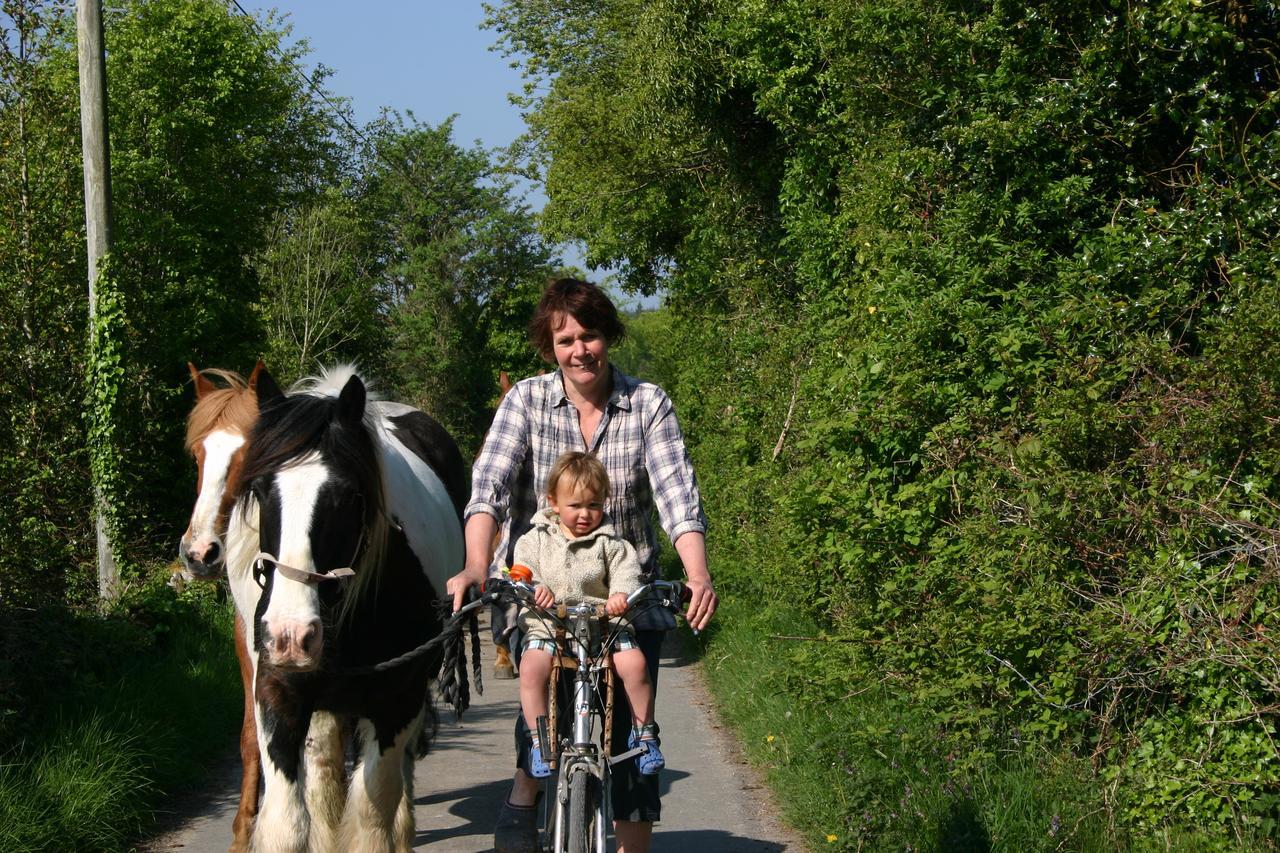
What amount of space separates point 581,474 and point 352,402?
3.26 ft

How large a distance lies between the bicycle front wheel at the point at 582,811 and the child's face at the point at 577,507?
2.54ft

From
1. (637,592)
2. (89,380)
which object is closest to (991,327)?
(637,592)

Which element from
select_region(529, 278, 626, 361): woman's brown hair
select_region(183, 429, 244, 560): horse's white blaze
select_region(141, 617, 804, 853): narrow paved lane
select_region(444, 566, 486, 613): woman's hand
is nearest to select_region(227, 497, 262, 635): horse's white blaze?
select_region(183, 429, 244, 560): horse's white blaze

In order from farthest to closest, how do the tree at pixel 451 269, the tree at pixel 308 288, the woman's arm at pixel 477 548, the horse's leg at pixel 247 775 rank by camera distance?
the tree at pixel 451 269, the tree at pixel 308 288, the horse's leg at pixel 247 775, the woman's arm at pixel 477 548

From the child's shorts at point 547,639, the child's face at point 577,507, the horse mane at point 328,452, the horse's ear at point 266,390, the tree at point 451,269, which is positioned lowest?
the child's shorts at point 547,639

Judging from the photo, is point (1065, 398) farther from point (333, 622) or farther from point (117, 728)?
point (117, 728)

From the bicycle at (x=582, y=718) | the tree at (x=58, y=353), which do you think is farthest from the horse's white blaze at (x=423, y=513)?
the tree at (x=58, y=353)

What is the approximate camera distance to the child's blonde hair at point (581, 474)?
12.9 feet

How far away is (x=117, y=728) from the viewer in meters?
6.69

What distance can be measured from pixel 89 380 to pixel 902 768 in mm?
8347

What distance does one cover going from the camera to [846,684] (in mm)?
7004

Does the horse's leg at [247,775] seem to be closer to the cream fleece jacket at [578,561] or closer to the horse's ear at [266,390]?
the horse's ear at [266,390]

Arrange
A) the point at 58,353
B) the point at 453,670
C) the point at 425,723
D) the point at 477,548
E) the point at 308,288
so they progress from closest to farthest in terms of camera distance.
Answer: the point at 477,548, the point at 453,670, the point at 425,723, the point at 58,353, the point at 308,288

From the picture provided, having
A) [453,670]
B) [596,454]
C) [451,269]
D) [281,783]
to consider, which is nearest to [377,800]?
[281,783]
